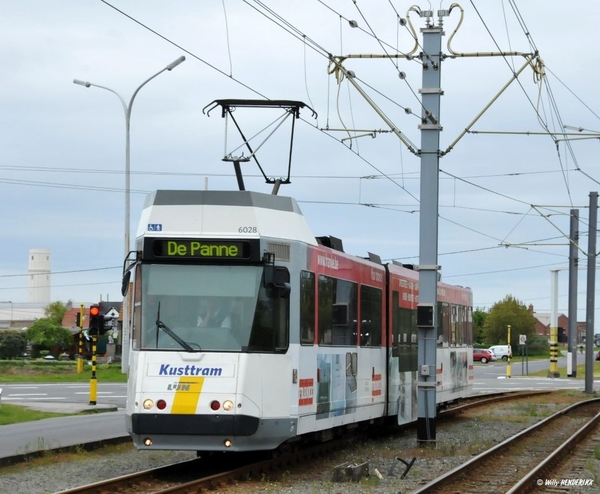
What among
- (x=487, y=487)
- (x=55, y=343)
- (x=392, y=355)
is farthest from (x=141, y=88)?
(x=55, y=343)

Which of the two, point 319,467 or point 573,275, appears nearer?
point 319,467

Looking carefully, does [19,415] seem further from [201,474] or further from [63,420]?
[201,474]

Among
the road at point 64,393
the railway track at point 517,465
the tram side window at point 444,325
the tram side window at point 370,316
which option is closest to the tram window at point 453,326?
the tram side window at point 444,325

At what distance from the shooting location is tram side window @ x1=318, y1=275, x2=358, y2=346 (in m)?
15.9

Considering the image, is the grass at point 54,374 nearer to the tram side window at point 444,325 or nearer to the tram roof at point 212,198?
the tram side window at point 444,325

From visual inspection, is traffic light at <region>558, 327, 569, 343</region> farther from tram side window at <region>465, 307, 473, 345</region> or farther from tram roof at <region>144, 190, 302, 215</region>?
tram roof at <region>144, 190, 302, 215</region>

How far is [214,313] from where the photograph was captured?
14094 mm

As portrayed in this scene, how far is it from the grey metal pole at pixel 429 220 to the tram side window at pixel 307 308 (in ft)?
→ 15.0

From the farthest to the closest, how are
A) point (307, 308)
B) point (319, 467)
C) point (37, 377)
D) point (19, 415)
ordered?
point (37, 377), point (19, 415), point (319, 467), point (307, 308)

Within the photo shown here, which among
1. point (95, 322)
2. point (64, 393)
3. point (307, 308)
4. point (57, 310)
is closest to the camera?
point (307, 308)

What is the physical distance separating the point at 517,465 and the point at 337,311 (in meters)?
3.49

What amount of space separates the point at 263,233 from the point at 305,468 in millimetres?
3610

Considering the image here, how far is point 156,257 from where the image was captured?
14.3 meters

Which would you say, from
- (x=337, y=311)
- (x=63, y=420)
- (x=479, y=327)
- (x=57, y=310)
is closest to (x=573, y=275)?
(x=63, y=420)
